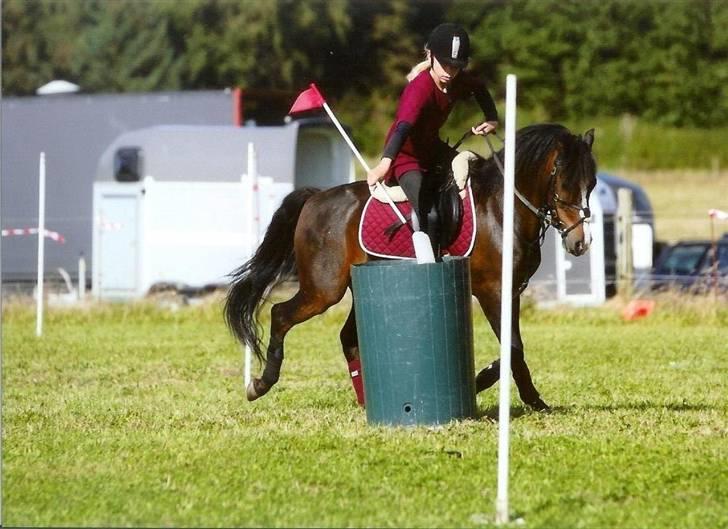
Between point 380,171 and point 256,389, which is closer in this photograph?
point 380,171

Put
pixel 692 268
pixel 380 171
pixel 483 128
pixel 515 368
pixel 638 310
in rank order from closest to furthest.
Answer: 1. pixel 380 171
2. pixel 483 128
3. pixel 515 368
4. pixel 638 310
5. pixel 692 268

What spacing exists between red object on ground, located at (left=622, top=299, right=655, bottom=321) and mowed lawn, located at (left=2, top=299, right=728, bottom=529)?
539cm

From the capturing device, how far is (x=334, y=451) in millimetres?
8383

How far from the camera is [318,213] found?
35.3 ft

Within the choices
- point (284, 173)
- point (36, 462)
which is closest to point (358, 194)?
point (36, 462)

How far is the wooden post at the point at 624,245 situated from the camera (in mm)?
21516

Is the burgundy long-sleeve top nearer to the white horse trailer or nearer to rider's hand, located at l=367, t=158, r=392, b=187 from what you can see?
rider's hand, located at l=367, t=158, r=392, b=187

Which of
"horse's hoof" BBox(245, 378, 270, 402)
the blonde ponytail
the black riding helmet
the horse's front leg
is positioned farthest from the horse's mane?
"horse's hoof" BBox(245, 378, 270, 402)

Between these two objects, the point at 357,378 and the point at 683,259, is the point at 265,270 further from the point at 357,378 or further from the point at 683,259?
the point at 683,259

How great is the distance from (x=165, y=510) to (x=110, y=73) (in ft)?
153

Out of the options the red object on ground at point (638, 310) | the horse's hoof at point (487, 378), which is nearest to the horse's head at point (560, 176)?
the horse's hoof at point (487, 378)

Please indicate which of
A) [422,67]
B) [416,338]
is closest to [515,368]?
[416,338]

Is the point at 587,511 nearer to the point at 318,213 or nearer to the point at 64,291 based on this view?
the point at 318,213

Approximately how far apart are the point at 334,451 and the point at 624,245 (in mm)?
14122
